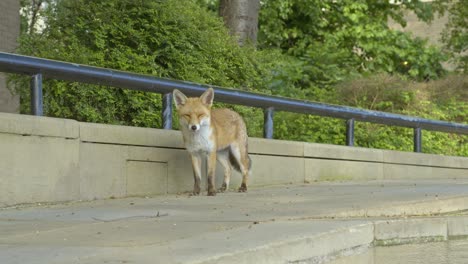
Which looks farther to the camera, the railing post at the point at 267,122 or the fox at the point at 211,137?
the railing post at the point at 267,122

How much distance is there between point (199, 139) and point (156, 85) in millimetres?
817

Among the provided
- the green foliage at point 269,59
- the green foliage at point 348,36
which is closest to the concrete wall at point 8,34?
the green foliage at point 269,59

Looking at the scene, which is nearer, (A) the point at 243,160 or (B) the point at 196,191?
(B) the point at 196,191

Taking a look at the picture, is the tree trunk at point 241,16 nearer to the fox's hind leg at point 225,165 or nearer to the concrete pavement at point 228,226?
the fox's hind leg at point 225,165

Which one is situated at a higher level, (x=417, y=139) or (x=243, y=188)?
(x=417, y=139)

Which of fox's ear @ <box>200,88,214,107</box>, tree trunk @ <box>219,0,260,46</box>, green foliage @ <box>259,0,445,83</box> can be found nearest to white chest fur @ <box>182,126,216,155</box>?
fox's ear @ <box>200,88,214,107</box>

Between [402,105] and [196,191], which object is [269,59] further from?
[402,105]

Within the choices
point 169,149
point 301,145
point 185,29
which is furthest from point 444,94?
point 169,149

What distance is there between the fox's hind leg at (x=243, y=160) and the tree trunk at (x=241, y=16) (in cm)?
538

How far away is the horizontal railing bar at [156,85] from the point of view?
9.18m

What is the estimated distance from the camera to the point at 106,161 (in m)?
9.59

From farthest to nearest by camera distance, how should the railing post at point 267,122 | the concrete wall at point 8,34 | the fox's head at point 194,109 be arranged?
the concrete wall at point 8,34 < the railing post at point 267,122 < the fox's head at point 194,109

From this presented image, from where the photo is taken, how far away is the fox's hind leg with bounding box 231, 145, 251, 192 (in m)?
11.0

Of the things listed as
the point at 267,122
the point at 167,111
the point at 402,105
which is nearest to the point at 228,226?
the point at 167,111
